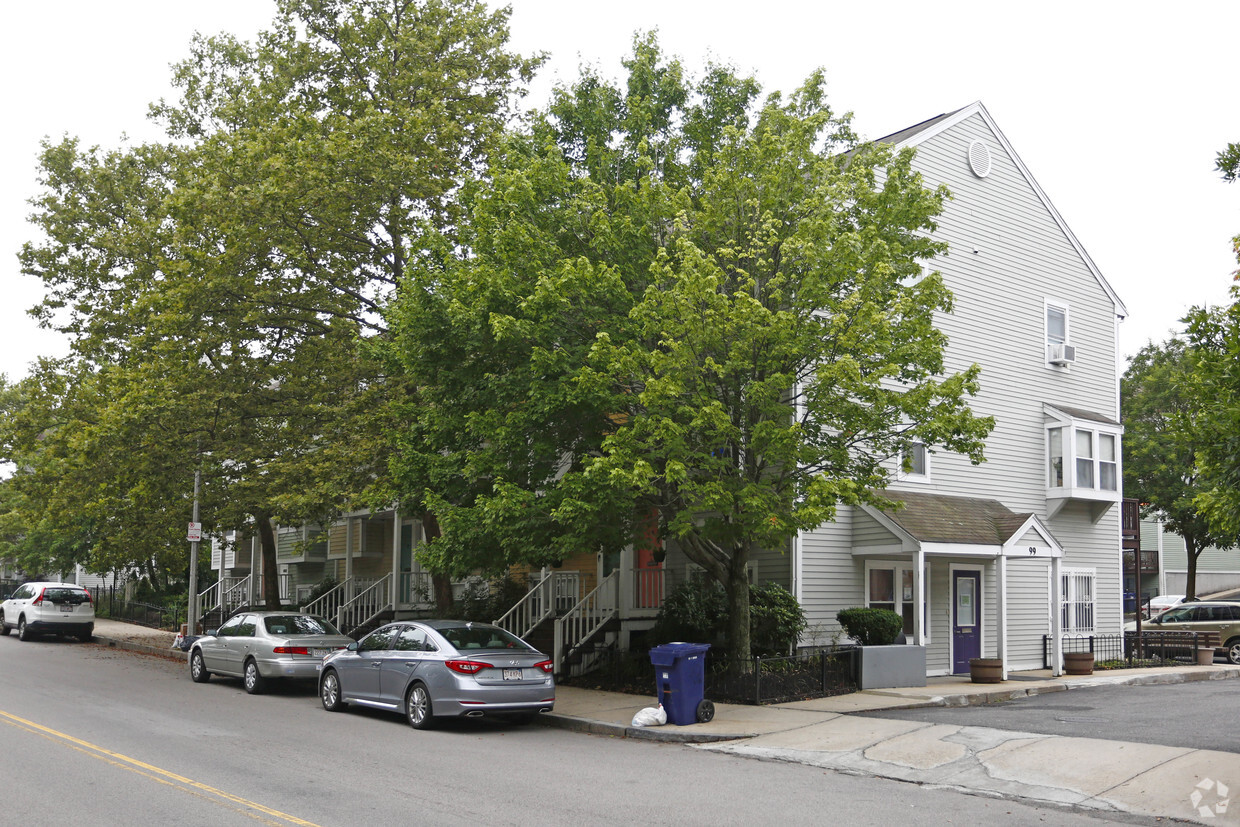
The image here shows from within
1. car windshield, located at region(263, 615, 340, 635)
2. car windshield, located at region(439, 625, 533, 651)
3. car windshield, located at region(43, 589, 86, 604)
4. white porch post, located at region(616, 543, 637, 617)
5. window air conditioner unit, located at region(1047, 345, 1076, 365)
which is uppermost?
window air conditioner unit, located at region(1047, 345, 1076, 365)

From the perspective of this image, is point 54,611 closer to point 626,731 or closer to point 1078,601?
point 626,731

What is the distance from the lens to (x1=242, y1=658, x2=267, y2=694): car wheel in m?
18.6

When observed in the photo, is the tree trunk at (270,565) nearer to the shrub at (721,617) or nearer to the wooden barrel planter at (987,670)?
the shrub at (721,617)

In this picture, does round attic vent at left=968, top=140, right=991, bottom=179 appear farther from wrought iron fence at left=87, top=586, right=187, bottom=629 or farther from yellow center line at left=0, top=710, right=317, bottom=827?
wrought iron fence at left=87, top=586, right=187, bottom=629

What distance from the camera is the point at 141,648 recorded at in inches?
1165

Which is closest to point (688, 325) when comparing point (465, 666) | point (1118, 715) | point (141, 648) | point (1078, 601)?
point (465, 666)

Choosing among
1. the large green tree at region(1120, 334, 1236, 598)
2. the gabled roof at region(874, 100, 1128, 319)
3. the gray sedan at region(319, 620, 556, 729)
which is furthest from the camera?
the large green tree at region(1120, 334, 1236, 598)

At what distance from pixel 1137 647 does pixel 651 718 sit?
53.5ft

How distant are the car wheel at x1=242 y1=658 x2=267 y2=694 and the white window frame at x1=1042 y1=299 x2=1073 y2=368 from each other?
61.6 ft

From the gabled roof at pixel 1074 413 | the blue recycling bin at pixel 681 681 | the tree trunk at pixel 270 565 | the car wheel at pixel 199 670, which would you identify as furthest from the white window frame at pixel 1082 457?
the tree trunk at pixel 270 565

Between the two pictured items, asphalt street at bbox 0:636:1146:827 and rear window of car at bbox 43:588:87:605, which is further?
rear window of car at bbox 43:588:87:605

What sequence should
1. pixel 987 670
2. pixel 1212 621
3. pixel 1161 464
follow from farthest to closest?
1. pixel 1161 464
2. pixel 1212 621
3. pixel 987 670

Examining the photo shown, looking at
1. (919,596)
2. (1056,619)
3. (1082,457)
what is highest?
(1082,457)

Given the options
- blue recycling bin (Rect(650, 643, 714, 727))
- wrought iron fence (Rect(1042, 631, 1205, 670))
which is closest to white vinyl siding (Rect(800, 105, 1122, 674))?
wrought iron fence (Rect(1042, 631, 1205, 670))
